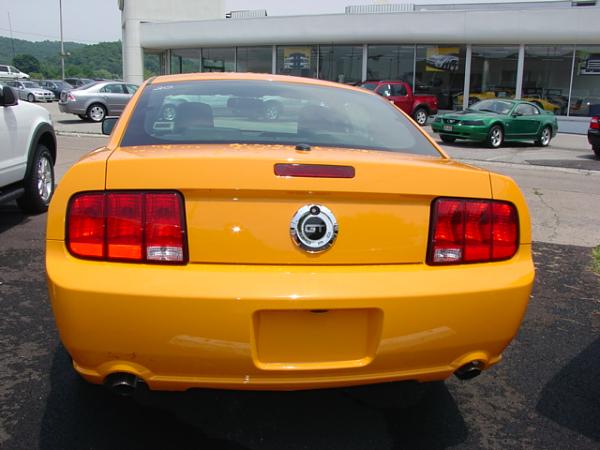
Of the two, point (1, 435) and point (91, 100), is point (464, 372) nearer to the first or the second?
point (1, 435)

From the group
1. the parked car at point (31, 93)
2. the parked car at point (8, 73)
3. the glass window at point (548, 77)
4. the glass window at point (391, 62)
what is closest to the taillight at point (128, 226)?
the glass window at point (548, 77)

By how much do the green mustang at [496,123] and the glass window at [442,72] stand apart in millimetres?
8933

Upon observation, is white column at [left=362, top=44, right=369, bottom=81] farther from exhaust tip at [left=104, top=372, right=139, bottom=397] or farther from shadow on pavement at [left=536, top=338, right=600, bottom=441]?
exhaust tip at [left=104, top=372, right=139, bottom=397]

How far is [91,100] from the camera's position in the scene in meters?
20.8

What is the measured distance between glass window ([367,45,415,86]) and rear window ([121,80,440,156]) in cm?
2502

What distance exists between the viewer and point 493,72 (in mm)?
26047

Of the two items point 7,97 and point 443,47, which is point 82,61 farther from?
point 7,97

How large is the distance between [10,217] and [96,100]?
15280mm

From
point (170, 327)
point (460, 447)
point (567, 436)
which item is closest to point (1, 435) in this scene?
point (170, 327)

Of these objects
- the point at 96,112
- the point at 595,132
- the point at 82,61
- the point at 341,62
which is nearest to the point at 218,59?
the point at 341,62

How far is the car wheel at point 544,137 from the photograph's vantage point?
712 inches

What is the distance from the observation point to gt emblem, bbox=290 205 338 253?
2211 mm

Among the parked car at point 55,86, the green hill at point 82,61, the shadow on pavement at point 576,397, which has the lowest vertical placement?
the shadow on pavement at point 576,397

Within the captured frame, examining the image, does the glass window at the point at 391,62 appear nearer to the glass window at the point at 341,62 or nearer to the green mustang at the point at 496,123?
the glass window at the point at 341,62
